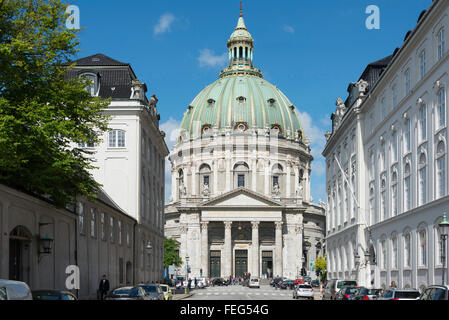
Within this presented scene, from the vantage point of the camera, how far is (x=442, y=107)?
3641 centimetres

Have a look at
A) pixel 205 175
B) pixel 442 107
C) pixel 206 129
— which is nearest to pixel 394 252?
pixel 442 107

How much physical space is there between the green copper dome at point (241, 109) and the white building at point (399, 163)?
6936cm

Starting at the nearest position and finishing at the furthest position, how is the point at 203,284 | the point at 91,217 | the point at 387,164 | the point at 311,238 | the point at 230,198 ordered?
the point at 91,217
the point at 387,164
the point at 203,284
the point at 230,198
the point at 311,238

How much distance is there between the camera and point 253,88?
14150cm

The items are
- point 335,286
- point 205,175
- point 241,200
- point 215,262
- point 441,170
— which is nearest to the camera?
point 441,170

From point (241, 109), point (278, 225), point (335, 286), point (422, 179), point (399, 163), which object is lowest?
point (335, 286)

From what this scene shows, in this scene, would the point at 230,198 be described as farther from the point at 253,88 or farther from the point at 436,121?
the point at 436,121

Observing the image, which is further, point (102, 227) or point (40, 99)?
point (102, 227)

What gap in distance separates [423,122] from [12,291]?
29659mm

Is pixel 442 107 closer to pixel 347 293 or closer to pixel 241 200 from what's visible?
pixel 347 293

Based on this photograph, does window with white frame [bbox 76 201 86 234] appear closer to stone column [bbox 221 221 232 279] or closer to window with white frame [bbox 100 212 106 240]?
window with white frame [bbox 100 212 106 240]
